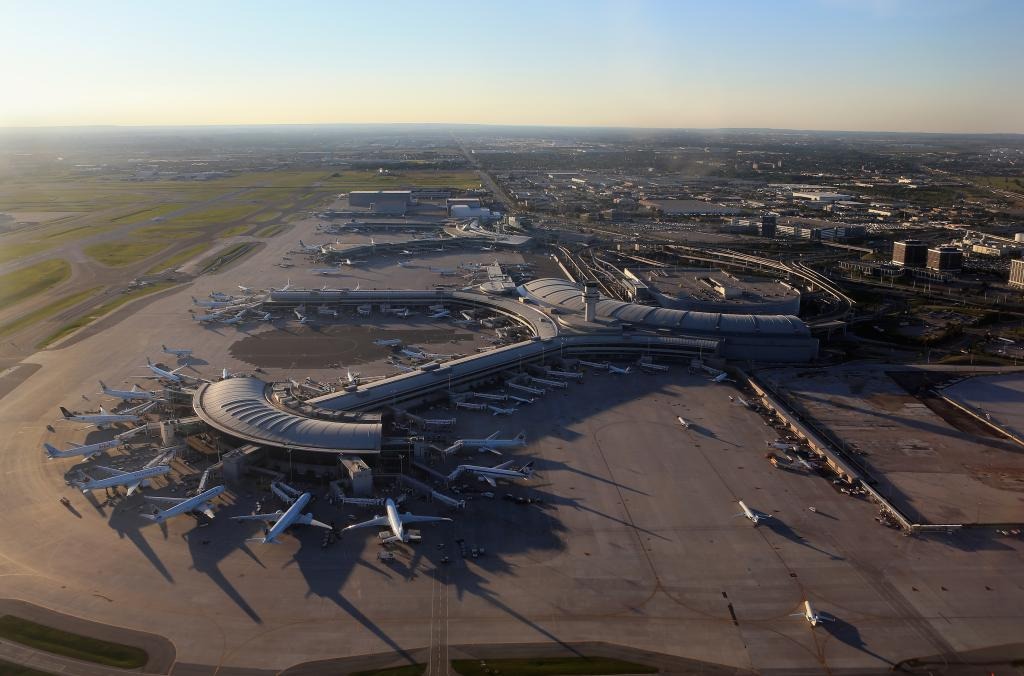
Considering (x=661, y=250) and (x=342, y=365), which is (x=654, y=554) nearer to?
(x=342, y=365)

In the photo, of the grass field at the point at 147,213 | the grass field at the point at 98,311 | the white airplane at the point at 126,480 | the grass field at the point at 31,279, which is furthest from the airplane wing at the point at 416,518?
the grass field at the point at 147,213

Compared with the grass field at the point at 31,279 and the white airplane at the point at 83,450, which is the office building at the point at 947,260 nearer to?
the white airplane at the point at 83,450

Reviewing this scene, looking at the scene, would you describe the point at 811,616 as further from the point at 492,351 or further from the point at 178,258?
the point at 178,258

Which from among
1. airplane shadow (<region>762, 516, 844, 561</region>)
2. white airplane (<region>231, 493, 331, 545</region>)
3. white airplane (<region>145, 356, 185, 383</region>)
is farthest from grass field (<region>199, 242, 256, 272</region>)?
airplane shadow (<region>762, 516, 844, 561</region>)

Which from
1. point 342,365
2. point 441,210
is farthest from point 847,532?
point 441,210

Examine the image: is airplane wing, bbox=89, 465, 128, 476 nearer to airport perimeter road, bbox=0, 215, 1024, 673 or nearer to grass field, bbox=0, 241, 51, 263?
airport perimeter road, bbox=0, 215, 1024, 673

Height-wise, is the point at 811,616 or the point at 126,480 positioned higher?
the point at 126,480

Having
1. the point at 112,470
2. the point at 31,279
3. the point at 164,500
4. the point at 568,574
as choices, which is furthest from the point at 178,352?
the point at 568,574
